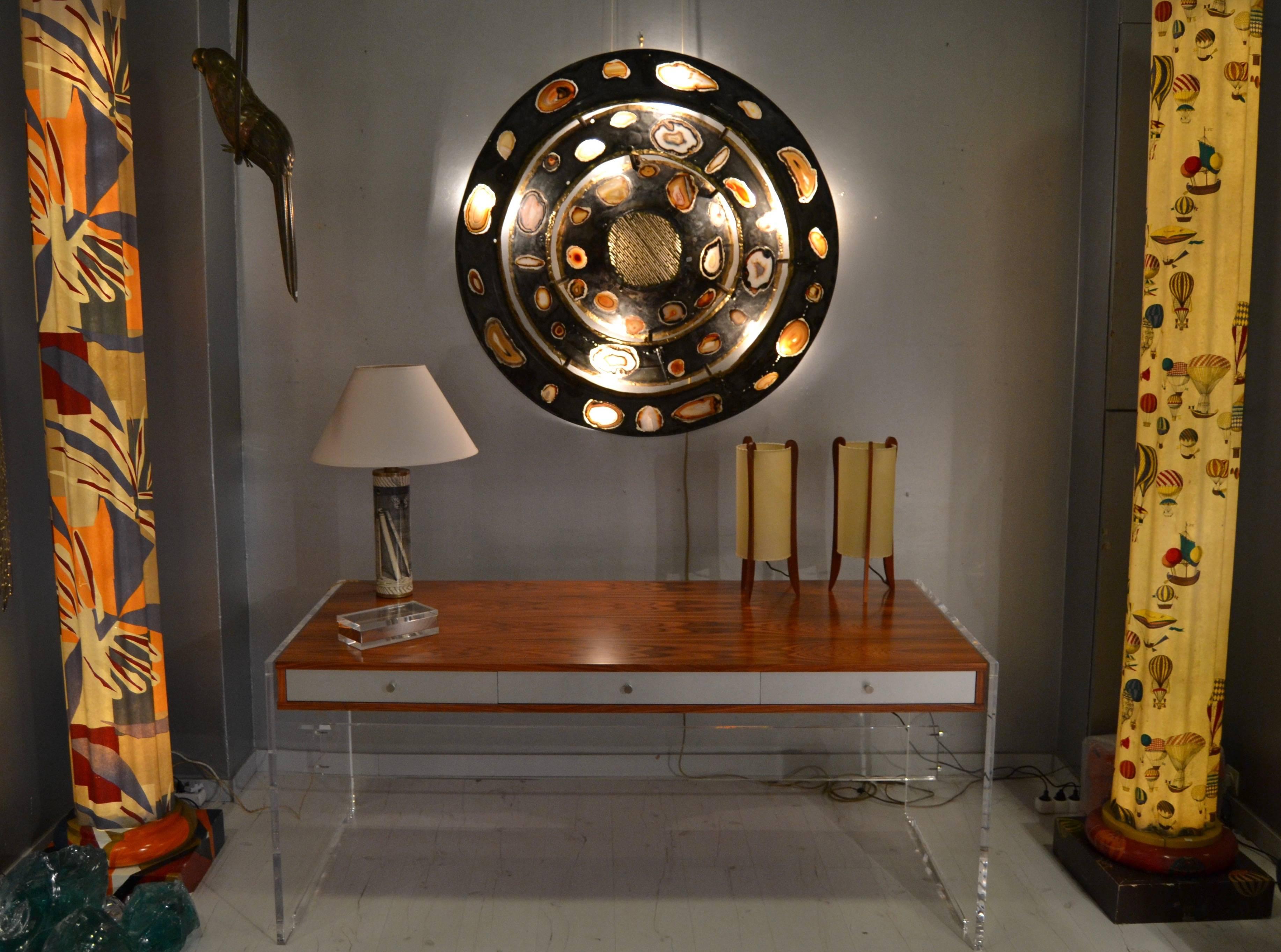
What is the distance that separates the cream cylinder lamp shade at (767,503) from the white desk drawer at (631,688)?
44cm

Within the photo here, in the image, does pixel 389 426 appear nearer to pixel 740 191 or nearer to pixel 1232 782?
pixel 740 191

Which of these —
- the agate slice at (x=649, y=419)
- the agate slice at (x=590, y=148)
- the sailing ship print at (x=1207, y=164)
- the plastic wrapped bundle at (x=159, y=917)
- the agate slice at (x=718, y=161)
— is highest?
the agate slice at (x=590, y=148)

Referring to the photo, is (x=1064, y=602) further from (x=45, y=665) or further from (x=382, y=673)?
(x=45, y=665)

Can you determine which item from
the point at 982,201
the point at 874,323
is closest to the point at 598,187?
the point at 874,323

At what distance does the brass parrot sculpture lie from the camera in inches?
95.1

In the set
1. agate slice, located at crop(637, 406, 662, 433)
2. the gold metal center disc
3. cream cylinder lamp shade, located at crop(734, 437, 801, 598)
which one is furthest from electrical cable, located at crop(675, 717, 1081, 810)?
the gold metal center disc

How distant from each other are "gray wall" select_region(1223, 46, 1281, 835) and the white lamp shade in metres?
2.01

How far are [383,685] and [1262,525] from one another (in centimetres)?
222

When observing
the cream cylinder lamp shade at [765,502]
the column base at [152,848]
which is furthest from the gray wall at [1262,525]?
the column base at [152,848]

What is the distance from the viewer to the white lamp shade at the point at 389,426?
2.44 meters

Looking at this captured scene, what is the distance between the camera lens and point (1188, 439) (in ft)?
7.55

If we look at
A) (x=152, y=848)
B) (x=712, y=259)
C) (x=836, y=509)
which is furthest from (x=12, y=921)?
(x=712, y=259)

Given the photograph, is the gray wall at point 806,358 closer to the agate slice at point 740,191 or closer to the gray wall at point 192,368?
the gray wall at point 192,368

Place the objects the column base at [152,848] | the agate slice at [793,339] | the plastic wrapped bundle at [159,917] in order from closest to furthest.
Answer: the plastic wrapped bundle at [159,917] → the column base at [152,848] → the agate slice at [793,339]
